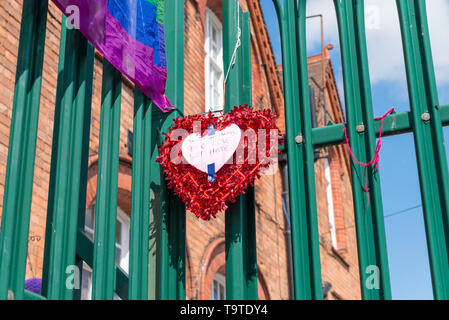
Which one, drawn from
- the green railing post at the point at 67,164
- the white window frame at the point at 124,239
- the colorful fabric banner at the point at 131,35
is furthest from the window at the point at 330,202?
the green railing post at the point at 67,164

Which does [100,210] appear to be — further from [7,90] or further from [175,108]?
[7,90]

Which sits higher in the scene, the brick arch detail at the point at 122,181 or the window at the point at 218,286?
the brick arch detail at the point at 122,181

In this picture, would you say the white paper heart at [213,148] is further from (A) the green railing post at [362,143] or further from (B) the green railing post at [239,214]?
(A) the green railing post at [362,143]

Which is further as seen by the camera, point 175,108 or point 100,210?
point 175,108

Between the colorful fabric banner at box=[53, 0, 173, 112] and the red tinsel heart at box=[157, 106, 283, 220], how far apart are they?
0.29 m

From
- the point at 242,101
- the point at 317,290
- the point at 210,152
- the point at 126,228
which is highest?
the point at 126,228

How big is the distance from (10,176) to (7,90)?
10.3ft

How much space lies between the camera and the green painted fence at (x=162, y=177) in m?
2.70

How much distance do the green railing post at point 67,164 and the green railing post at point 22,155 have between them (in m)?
0.17
